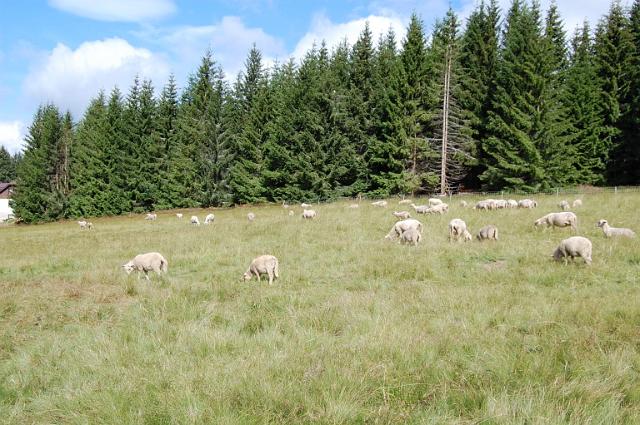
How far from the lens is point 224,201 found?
48250mm

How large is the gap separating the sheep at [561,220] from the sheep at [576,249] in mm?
5316

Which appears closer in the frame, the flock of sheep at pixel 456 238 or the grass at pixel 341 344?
the grass at pixel 341 344

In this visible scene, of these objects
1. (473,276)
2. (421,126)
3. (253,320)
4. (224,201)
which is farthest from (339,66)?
(253,320)

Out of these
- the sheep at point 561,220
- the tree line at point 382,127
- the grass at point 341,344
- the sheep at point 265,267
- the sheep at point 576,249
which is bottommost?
the grass at point 341,344

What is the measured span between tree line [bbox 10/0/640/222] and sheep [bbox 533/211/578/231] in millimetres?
18600

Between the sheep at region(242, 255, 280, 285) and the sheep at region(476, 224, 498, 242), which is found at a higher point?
the sheep at region(476, 224, 498, 242)

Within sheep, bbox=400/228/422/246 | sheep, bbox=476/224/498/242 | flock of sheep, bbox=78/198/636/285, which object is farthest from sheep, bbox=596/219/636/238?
sheep, bbox=400/228/422/246

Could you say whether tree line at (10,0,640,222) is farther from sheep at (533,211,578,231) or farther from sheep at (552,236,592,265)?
sheep at (552,236,592,265)

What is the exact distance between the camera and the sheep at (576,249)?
34.8 feet

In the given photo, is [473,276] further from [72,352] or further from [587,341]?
[72,352]

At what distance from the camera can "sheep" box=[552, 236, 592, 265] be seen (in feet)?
34.8

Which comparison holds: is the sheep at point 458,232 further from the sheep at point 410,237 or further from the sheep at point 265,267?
the sheep at point 265,267

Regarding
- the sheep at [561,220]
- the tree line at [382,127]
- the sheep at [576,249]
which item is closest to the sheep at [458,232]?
the sheep at [561,220]

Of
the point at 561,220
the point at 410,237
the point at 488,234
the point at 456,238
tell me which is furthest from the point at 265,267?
the point at 561,220
